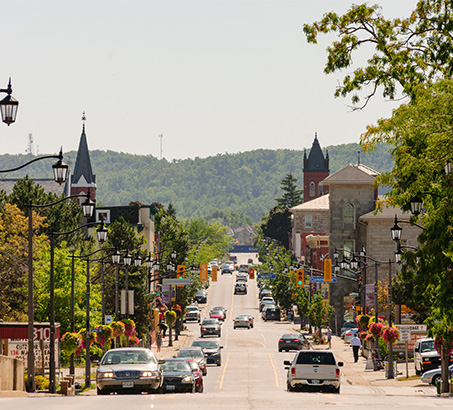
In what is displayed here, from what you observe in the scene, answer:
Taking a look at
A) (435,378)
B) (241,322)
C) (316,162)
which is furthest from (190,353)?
(316,162)

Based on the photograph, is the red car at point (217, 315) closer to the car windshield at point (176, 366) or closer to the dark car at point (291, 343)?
the dark car at point (291, 343)

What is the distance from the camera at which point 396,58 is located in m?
22.7

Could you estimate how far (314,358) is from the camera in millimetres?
29359

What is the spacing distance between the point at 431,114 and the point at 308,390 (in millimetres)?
11280

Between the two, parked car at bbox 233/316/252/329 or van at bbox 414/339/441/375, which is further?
parked car at bbox 233/316/252/329

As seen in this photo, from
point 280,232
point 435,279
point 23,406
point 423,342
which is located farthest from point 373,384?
point 280,232

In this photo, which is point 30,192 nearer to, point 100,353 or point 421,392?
point 100,353

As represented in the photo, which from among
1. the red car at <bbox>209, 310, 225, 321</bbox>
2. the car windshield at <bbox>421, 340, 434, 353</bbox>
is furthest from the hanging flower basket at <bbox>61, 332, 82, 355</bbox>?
the red car at <bbox>209, 310, 225, 321</bbox>

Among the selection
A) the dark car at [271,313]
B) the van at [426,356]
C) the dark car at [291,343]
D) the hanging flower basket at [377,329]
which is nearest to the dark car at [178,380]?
the van at [426,356]

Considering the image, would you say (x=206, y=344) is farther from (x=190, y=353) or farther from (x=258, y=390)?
(x=258, y=390)

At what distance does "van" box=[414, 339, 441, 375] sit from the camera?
39.8m

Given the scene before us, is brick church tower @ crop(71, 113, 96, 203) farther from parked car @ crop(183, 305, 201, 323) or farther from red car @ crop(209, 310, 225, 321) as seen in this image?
red car @ crop(209, 310, 225, 321)

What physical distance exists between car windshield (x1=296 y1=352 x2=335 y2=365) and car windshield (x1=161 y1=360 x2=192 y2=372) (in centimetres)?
394

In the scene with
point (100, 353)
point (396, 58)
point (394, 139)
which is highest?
point (396, 58)
